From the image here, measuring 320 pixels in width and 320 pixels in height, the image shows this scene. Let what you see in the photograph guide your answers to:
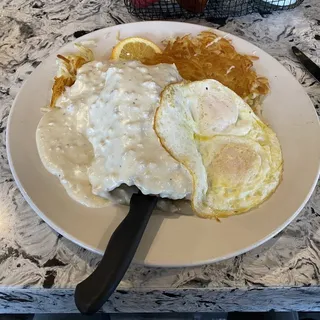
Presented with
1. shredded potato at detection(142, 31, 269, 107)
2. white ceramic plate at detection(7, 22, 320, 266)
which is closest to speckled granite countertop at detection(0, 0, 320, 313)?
white ceramic plate at detection(7, 22, 320, 266)

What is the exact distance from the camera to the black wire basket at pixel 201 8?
1516 mm

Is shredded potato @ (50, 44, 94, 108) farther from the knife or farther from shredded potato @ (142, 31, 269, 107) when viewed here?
the knife

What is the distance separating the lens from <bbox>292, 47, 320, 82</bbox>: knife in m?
1.34

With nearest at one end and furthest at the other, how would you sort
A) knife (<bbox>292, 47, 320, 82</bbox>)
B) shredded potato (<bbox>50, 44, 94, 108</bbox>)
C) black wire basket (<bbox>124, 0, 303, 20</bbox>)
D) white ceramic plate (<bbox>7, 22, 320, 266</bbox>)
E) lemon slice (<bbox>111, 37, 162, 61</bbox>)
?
1. white ceramic plate (<bbox>7, 22, 320, 266</bbox>)
2. shredded potato (<bbox>50, 44, 94, 108</bbox>)
3. lemon slice (<bbox>111, 37, 162, 61</bbox>)
4. knife (<bbox>292, 47, 320, 82</bbox>)
5. black wire basket (<bbox>124, 0, 303, 20</bbox>)

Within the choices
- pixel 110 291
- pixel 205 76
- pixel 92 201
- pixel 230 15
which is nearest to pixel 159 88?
pixel 205 76

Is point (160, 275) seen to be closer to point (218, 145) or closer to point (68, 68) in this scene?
point (218, 145)

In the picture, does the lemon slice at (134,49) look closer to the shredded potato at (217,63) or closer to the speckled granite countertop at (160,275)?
the shredded potato at (217,63)

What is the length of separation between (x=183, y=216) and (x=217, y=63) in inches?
20.2

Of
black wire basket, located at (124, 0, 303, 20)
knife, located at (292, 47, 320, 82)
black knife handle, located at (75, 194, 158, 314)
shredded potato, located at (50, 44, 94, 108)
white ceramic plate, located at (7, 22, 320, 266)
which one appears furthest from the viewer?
black wire basket, located at (124, 0, 303, 20)

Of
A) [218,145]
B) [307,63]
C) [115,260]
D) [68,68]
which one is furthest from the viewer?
[307,63]

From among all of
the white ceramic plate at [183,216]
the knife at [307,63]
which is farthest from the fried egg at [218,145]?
the knife at [307,63]

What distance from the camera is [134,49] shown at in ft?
4.09

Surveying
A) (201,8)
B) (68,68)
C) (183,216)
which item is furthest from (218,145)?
(201,8)

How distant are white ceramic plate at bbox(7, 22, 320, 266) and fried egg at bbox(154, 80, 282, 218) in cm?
3
